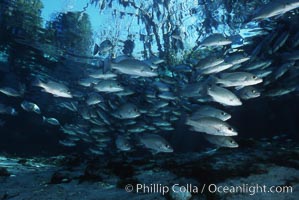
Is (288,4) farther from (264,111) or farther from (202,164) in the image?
(264,111)

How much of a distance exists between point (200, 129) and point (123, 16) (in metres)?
9.37

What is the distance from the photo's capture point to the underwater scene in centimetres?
604

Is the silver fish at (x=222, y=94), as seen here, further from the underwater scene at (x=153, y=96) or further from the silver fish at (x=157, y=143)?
the silver fish at (x=157, y=143)

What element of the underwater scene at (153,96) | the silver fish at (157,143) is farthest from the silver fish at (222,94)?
the silver fish at (157,143)

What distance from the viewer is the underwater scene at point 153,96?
19.8 feet

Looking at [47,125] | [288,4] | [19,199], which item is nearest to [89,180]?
[19,199]

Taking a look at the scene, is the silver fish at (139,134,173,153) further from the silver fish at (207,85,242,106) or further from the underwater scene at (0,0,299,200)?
the silver fish at (207,85,242,106)

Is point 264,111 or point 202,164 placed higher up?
point 264,111

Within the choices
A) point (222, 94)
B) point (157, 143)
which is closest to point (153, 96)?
point (157, 143)

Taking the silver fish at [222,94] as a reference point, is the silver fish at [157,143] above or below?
below

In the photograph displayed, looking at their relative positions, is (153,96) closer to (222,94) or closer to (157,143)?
(157,143)

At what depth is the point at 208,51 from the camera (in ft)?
50.6

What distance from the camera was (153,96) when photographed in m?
11.3

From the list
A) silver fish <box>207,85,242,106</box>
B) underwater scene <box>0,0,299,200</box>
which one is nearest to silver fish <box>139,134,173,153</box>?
underwater scene <box>0,0,299,200</box>
